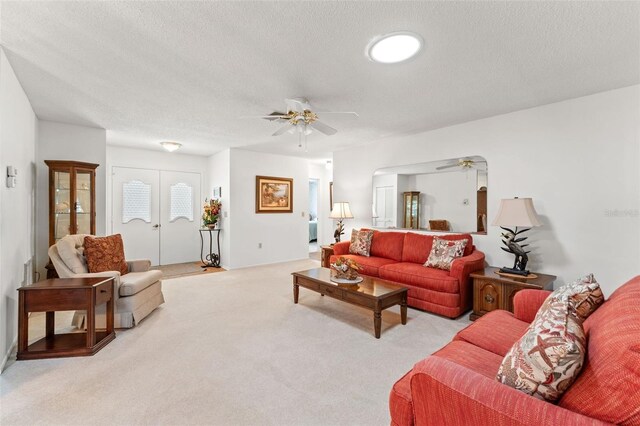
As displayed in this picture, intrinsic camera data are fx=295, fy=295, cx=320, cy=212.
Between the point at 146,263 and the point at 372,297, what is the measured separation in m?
2.84

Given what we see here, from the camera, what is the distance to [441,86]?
2.86m

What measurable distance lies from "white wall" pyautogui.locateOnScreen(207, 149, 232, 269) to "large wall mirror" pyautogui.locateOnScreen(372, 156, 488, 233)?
9.52 feet

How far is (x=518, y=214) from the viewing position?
10.3ft

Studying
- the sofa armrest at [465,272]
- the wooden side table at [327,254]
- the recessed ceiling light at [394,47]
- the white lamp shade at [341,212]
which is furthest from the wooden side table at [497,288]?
the white lamp shade at [341,212]

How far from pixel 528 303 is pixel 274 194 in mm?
5227

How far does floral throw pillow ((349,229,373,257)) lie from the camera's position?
185 inches

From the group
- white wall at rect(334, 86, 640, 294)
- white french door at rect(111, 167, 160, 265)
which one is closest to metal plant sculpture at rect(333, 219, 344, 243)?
white wall at rect(334, 86, 640, 294)

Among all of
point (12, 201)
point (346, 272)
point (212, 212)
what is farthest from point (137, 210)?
point (346, 272)

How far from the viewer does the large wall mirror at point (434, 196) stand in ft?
13.2

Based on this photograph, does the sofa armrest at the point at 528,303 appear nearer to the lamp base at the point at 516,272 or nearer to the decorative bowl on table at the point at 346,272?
the lamp base at the point at 516,272

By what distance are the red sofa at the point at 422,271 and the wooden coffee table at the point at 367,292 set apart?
1.51ft

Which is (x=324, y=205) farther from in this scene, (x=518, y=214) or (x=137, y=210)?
(x=518, y=214)

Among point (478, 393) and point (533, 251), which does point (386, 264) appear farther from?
point (478, 393)

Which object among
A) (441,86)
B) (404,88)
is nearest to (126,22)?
(404,88)
